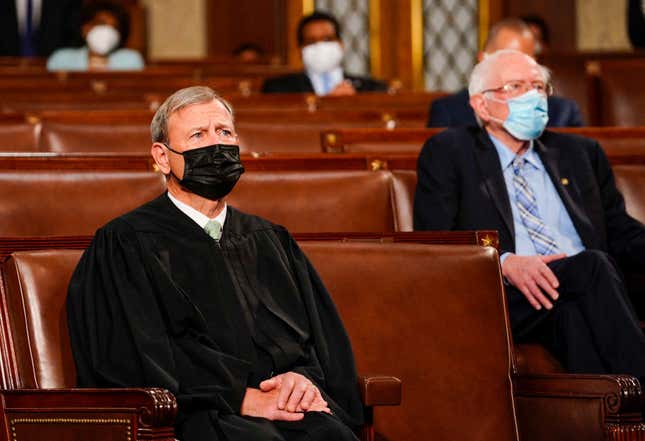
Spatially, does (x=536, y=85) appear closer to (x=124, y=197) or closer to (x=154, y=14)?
(x=124, y=197)

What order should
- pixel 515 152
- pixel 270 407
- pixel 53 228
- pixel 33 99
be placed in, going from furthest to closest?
pixel 33 99 → pixel 515 152 → pixel 53 228 → pixel 270 407

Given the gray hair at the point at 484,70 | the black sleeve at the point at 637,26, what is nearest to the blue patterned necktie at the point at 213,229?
the gray hair at the point at 484,70

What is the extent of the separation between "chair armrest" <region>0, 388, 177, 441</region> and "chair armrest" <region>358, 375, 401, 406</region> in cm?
48

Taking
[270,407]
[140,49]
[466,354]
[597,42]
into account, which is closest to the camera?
[270,407]

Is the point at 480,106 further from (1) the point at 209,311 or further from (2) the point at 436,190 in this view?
Result: (1) the point at 209,311

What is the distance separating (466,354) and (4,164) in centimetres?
139

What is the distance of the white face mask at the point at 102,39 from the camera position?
8844mm

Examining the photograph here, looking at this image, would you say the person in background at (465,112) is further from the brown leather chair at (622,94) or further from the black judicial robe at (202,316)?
the black judicial robe at (202,316)

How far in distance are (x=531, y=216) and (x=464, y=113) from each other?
1.31m

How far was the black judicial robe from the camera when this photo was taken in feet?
9.76

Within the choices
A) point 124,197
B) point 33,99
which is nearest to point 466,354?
point 124,197

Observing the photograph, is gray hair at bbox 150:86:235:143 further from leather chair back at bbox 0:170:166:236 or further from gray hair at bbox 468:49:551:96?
gray hair at bbox 468:49:551:96

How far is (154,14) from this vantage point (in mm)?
12594

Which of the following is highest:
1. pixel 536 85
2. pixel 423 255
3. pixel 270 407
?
pixel 536 85
